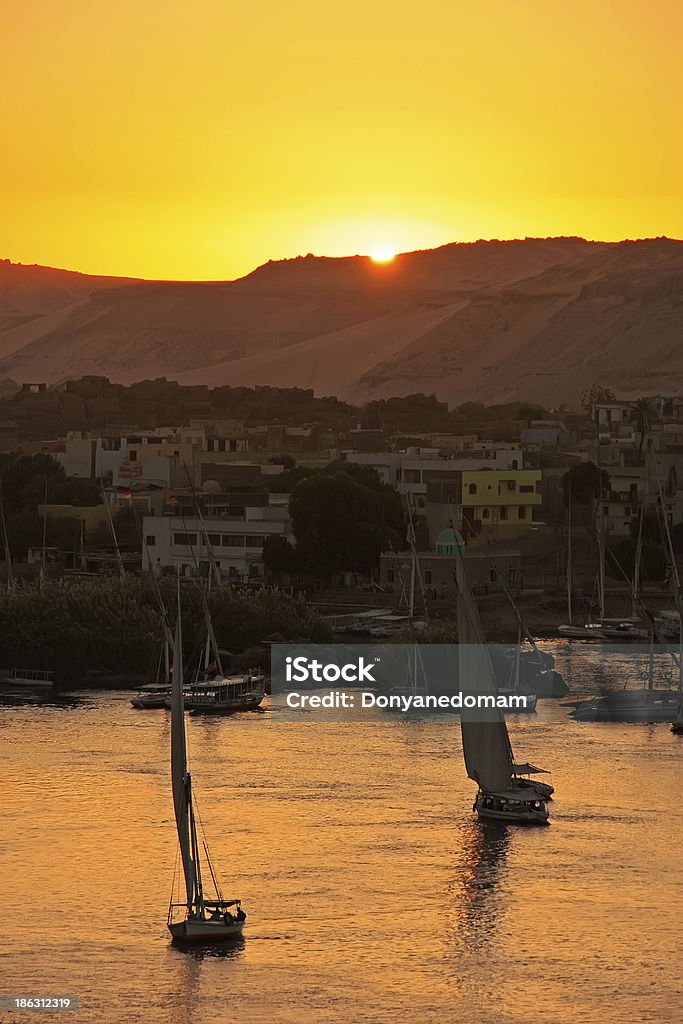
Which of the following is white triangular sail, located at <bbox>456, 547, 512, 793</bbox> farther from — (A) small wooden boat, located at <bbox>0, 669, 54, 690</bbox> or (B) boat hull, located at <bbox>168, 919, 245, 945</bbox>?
(A) small wooden boat, located at <bbox>0, 669, 54, 690</bbox>

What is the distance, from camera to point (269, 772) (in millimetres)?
24859

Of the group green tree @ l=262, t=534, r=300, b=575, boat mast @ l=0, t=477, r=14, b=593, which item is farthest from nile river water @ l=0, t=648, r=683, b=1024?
green tree @ l=262, t=534, r=300, b=575

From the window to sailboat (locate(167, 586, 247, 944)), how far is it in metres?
21.9

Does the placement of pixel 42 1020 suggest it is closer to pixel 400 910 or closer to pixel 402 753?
pixel 400 910

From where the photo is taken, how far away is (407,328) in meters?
162

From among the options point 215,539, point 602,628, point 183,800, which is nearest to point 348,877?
point 183,800

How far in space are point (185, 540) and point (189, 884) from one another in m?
22.5

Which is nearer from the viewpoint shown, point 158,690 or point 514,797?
point 514,797

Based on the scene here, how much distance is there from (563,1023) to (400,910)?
2962mm

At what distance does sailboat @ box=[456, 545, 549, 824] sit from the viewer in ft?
75.0

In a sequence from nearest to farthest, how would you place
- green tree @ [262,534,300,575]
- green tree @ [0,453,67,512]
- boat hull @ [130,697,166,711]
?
boat hull @ [130,697,166,711]
green tree @ [262,534,300,575]
green tree @ [0,453,67,512]

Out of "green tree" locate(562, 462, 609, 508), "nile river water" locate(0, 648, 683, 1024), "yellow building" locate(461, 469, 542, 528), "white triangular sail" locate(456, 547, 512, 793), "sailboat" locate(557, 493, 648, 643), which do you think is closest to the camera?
"nile river water" locate(0, 648, 683, 1024)

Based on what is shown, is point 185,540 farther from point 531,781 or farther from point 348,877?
point 348,877

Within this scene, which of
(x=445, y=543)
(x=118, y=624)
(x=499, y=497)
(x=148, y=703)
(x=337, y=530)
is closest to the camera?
(x=148, y=703)
